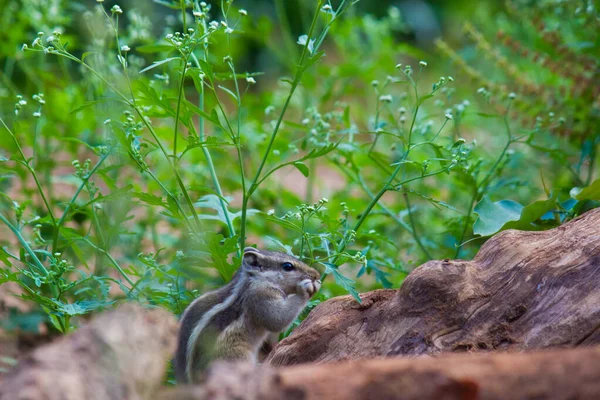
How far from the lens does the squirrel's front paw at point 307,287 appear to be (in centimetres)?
420

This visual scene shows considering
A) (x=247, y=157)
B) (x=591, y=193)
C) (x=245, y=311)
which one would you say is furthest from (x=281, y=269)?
(x=247, y=157)

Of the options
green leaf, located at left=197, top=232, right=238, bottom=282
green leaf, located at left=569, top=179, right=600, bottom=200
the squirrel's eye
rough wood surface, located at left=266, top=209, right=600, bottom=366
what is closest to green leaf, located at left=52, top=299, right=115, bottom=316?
green leaf, located at left=197, top=232, right=238, bottom=282

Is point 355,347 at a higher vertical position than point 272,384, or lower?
lower

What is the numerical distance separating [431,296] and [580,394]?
141cm

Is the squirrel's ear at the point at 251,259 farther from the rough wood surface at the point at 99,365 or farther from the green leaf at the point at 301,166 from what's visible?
the rough wood surface at the point at 99,365

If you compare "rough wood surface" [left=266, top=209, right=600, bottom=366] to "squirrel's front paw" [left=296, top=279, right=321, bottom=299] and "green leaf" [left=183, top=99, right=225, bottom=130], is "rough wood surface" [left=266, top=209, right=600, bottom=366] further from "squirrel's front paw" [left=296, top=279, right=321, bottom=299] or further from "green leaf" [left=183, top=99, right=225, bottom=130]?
"green leaf" [left=183, top=99, right=225, bottom=130]

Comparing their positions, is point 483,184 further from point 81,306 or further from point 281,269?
point 81,306

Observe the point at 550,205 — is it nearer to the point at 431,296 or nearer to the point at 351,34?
the point at 431,296

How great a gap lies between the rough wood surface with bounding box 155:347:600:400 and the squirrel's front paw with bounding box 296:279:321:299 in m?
2.00

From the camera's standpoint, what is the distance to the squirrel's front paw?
420 centimetres

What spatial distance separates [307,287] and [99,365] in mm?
1972

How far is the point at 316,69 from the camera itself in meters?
6.81

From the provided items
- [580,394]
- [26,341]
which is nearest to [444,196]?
[26,341]

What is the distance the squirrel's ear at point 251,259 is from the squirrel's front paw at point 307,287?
10.1 inches
